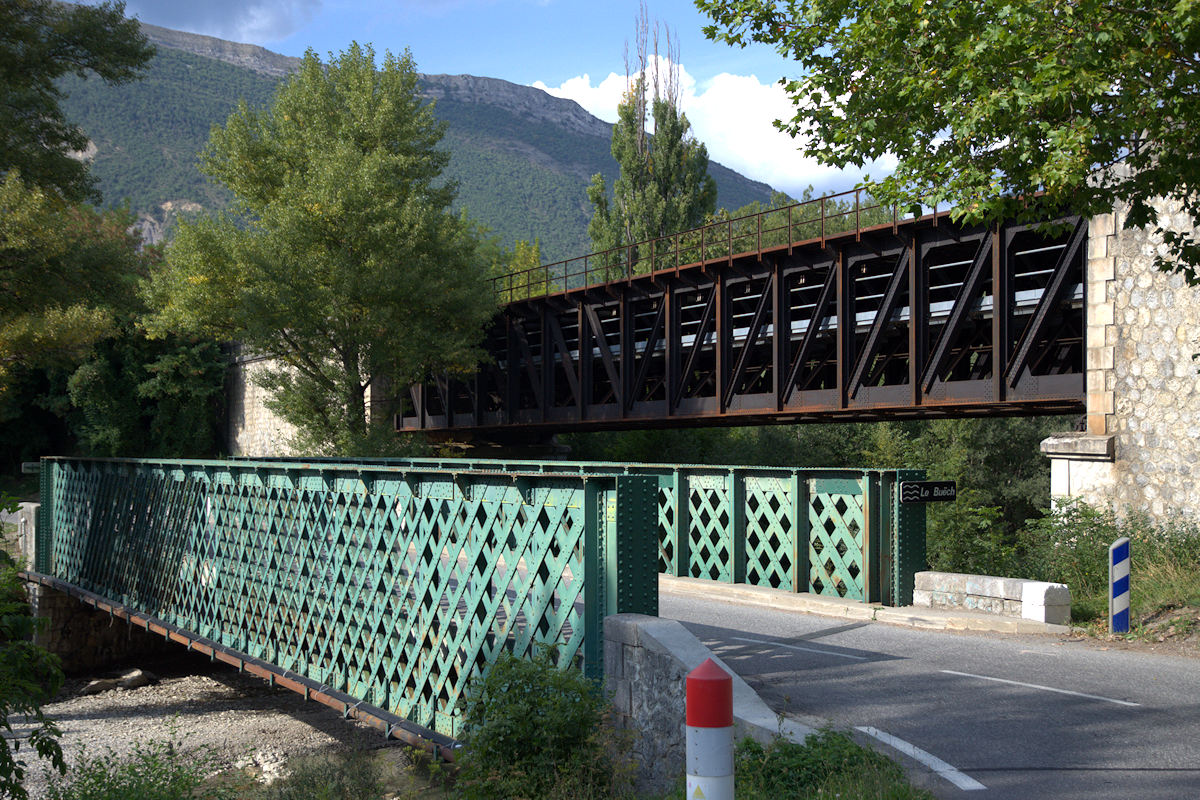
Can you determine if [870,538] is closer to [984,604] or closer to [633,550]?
[984,604]

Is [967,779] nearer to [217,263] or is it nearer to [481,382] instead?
[217,263]

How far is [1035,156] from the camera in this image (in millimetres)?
10070

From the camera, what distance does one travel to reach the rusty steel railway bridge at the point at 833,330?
62.3 ft

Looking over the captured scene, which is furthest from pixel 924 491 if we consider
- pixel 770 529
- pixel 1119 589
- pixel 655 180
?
pixel 655 180

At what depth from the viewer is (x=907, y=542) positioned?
12.4 meters

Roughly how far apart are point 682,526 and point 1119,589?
19.6 ft

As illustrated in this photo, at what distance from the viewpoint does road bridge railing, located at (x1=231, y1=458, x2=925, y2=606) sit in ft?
40.6

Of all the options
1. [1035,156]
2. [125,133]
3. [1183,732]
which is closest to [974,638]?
[1183,732]

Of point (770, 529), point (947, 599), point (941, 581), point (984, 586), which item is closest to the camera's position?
point (984, 586)

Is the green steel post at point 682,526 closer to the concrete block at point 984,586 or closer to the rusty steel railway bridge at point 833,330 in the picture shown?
the concrete block at point 984,586

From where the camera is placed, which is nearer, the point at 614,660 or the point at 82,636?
the point at 614,660

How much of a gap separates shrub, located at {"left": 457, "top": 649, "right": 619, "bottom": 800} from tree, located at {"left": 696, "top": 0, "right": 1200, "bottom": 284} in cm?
636

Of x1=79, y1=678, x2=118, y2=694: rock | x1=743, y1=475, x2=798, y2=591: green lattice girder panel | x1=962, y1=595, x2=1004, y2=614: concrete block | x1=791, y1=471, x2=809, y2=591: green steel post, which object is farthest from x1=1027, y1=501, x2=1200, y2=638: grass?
x1=79, y1=678, x2=118, y2=694: rock

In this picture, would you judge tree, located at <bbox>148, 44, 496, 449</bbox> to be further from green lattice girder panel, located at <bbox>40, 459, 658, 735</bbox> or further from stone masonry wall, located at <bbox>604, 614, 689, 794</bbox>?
stone masonry wall, located at <bbox>604, 614, 689, 794</bbox>
